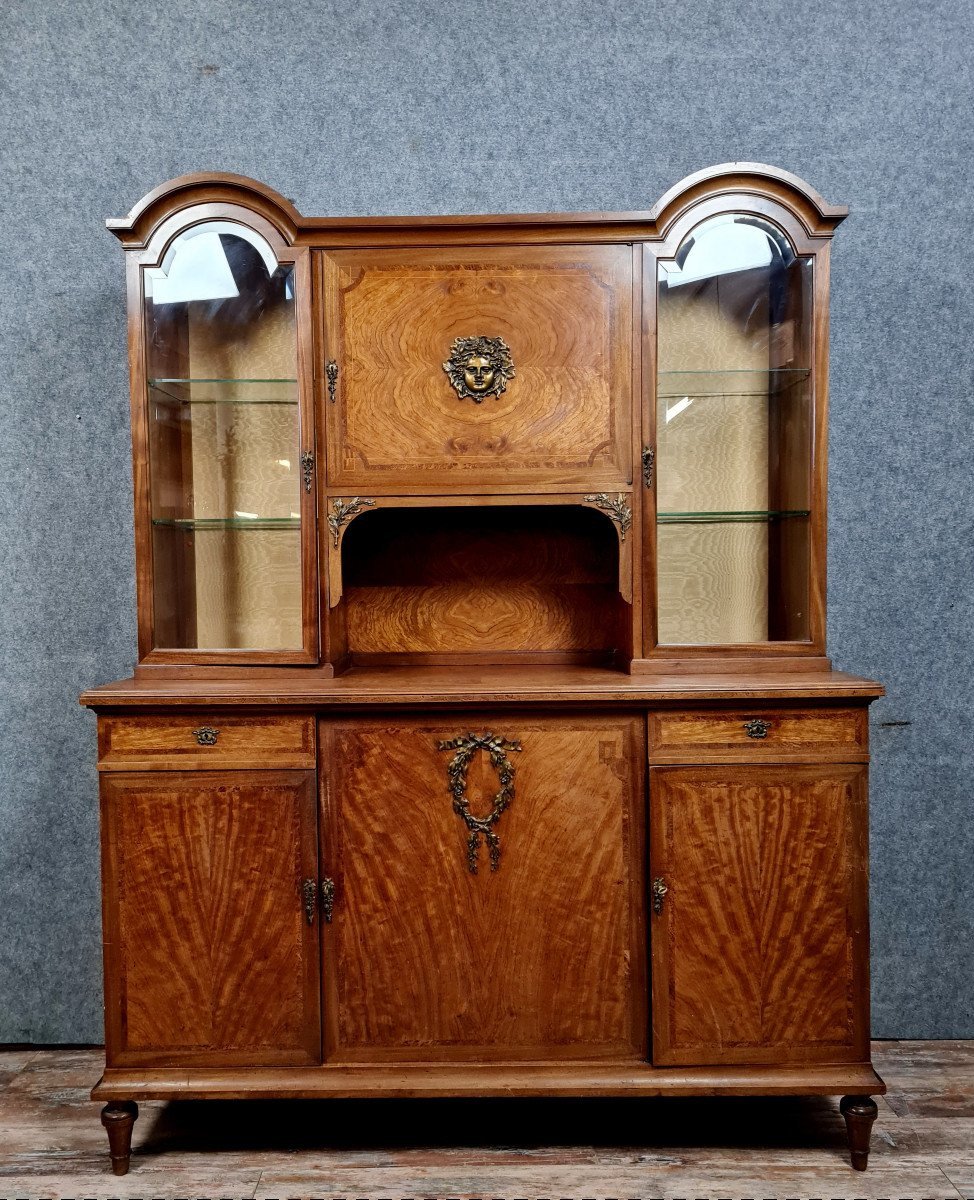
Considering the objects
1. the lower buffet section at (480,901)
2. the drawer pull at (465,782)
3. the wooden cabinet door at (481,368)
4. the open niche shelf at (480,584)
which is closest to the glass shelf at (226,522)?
the wooden cabinet door at (481,368)

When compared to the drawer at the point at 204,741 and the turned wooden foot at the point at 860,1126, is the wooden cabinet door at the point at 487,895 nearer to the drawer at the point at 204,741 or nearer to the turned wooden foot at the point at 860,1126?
the drawer at the point at 204,741

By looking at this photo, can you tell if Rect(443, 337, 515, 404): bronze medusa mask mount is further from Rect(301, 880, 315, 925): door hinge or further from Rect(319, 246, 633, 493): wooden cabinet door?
Rect(301, 880, 315, 925): door hinge

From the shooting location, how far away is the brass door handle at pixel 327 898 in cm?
150

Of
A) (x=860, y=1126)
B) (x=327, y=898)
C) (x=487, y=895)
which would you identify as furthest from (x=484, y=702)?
(x=860, y=1126)

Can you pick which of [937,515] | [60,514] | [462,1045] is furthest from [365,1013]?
[937,515]

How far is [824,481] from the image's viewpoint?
5.23ft

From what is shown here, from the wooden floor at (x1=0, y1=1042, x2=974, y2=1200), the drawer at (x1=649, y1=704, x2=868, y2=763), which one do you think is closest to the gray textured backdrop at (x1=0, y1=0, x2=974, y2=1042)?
the wooden floor at (x1=0, y1=1042, x2=974, y2=1200)

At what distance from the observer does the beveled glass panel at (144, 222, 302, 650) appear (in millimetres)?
1590

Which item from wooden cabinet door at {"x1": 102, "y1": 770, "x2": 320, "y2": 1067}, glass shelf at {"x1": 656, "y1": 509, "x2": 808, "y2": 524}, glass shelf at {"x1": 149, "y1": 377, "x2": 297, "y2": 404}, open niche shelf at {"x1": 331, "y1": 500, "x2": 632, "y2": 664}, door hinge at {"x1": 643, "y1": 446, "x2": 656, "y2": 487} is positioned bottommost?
wooden cabinet door at {"x1": 102, "y1": 770, "x2": 320, "y2": 1067}

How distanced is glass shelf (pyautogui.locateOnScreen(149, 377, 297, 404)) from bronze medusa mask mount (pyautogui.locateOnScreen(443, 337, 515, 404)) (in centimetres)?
31

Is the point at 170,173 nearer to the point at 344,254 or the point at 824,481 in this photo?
the point at 344,254

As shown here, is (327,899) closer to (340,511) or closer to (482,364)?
(340,511)

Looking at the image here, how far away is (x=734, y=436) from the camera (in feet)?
5.42

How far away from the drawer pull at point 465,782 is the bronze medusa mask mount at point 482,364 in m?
0.63
